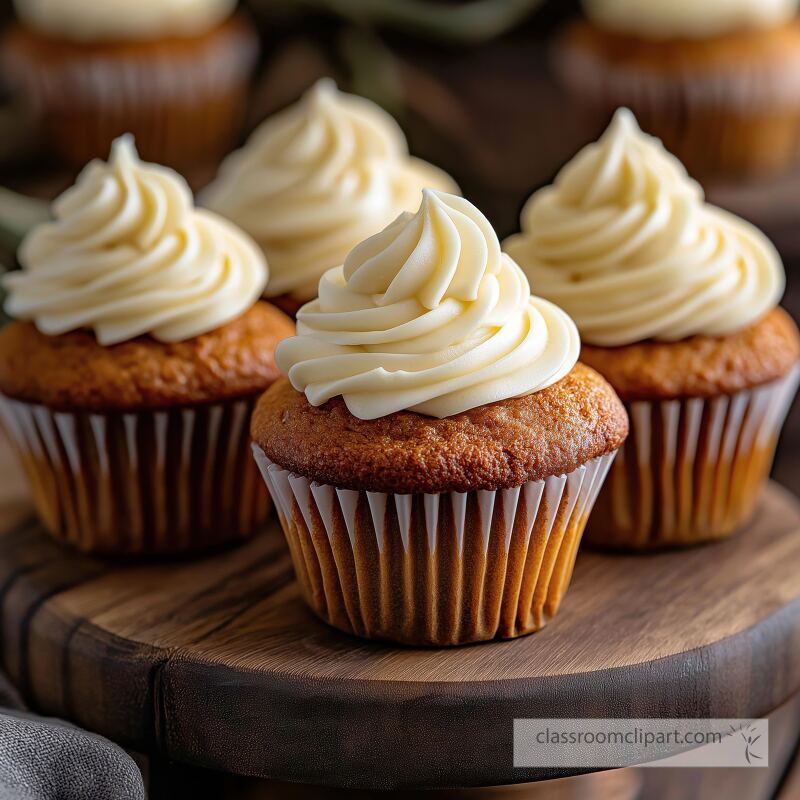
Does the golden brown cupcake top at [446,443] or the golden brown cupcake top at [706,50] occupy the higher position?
the golden brown cupcake top at [446,443]

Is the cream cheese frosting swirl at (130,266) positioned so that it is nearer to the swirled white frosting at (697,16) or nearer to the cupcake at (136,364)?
the cupcake at (136,364)

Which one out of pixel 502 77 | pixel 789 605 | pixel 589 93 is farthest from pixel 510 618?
pixel 502 77

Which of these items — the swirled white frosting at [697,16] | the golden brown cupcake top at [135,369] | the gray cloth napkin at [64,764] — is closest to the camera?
the gray cloth napkin at [64,764]

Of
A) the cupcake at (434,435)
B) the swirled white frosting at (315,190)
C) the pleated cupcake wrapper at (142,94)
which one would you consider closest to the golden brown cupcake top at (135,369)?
the cupcake at (434,435)

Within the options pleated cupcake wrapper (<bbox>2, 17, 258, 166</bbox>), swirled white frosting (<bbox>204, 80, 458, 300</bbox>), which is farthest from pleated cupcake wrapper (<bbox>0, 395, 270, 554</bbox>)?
pleated cupcake wrapper (<bbox>2, 17, 258, 166</bbox>)

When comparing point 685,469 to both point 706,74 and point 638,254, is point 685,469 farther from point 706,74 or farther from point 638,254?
point 706,74

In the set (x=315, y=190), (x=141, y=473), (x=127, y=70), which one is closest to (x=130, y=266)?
(x=141, y=473)
